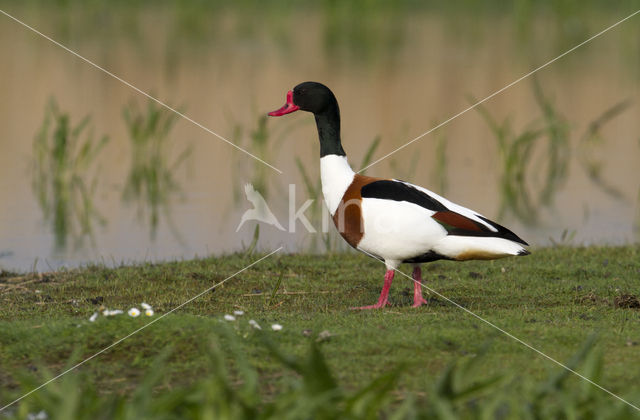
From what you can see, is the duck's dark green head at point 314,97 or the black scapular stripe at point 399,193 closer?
the black scapular stripe at point 399,193

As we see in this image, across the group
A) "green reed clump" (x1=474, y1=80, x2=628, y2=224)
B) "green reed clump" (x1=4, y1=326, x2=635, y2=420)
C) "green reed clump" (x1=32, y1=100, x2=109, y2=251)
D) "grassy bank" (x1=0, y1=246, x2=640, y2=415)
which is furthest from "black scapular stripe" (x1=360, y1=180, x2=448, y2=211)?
"green reed clump" (x1=32, y1=100, x2=109, y2=251)

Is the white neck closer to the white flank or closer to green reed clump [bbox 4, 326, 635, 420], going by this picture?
the white flank

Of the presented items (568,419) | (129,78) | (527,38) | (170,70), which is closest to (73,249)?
(568,419)

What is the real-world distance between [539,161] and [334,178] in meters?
7.16

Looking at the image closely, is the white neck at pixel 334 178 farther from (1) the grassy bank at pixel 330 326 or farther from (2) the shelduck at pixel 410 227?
(1) the grassy bank at pixel 330 326

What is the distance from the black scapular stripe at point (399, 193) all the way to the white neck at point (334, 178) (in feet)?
0.73

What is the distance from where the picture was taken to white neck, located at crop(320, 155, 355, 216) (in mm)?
6833

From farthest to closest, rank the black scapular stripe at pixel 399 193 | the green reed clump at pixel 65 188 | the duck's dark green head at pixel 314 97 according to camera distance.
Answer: the green reed clump at pixel 65 188 < the duck's dark green head at pixel 314 97 < the black scapular stripe at pixel 399 193

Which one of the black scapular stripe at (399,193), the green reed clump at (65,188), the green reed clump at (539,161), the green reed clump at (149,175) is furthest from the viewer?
the green reed clump at (149,175)

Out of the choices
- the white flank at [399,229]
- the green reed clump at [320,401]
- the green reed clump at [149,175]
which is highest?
the green reed clump at [149,175]

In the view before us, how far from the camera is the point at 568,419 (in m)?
4.03

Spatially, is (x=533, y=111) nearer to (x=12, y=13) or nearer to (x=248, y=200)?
(x=248, y=200)

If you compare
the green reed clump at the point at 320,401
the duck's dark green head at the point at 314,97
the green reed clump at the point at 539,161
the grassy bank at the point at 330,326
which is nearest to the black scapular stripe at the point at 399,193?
the grassy bank at the point at 330,326

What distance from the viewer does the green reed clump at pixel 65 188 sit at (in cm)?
1019
